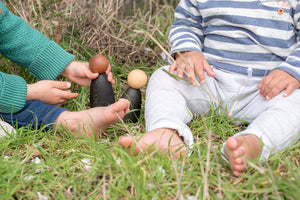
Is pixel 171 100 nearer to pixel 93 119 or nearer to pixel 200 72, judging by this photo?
pixel 200 72

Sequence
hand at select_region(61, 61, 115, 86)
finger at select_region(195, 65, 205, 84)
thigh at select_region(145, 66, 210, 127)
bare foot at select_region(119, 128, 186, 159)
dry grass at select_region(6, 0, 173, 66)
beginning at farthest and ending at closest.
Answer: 1. dry grass at select_region(6, 0, 173, 66)
2. hand at select_region(61, 61, 115, 86)
3. finger at select_region(195, 65, 205, 84)
4. thigh at select_region(145, 66, 210, 127)
5. bare foot at select_region(119, 128, 186, 159)

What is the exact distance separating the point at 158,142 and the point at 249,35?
2.67 feet

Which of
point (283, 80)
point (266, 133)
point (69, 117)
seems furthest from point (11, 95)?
point (283, 80)

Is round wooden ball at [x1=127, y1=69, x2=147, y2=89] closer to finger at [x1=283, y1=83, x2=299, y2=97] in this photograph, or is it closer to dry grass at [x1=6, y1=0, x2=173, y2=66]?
dry grass at [x1=6, y1=0, x2=173, y2=66]

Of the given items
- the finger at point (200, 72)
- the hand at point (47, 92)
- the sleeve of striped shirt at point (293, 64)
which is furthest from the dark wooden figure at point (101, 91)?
the sleeve of striped shirt at point (293, 64)

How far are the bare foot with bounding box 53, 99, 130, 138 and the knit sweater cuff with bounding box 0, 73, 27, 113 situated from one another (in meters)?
0.20

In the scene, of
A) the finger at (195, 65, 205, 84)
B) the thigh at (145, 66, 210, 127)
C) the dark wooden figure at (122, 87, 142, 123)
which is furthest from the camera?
the dark wooden figure at (122, 87, 142, 123)

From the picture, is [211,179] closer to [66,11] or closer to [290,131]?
[290,131]

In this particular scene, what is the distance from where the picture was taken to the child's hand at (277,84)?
5.53 ft

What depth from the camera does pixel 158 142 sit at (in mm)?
1471

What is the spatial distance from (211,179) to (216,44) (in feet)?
2.95

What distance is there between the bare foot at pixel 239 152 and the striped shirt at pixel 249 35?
1.85ft

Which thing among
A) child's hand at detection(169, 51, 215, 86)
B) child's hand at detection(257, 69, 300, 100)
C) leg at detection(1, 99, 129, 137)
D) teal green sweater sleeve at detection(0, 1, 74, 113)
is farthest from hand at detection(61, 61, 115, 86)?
child's hand at detection(257, 69, 300, 100)

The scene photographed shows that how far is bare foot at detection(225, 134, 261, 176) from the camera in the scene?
132 centimetres
